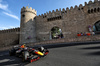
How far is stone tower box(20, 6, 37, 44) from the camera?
17.0 meters

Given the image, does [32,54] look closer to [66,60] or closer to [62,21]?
[66,60]

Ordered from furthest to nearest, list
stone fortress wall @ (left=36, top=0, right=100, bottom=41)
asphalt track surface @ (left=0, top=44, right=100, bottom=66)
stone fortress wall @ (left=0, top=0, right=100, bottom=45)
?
stone fortress wall @ (left=0, top=0, right=100, bottom=45) < stone fortress wall @ (left=36, top=0, right=100, bottom=41) < asphalt track surface @ (left=0, top=44, right=100, bottom=66)

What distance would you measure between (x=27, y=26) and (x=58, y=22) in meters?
10.7

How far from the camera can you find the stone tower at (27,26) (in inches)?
671

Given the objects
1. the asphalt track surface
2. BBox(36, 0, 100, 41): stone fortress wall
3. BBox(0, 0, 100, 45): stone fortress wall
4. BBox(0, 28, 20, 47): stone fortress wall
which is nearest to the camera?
the asphalt track surface

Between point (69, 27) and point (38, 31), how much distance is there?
10917 mm

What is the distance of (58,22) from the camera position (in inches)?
641

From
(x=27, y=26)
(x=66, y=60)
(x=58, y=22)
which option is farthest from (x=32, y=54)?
(x=27, y=26)

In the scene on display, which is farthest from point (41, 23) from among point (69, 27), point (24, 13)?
point (69, 27)

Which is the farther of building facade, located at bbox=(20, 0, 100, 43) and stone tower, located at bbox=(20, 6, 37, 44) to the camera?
stone tower, located at bbox=(20, 6, 37, 44)

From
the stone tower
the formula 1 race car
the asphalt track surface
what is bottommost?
the asphalt track surface

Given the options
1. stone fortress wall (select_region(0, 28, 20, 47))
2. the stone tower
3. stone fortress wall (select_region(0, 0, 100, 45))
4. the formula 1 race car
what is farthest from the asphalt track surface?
stone fortress wall (select_region(0, 28, 20, 47))

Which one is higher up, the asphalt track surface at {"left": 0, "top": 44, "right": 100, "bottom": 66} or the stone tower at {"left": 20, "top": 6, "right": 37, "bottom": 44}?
the stone tower at {"left": 20, "top": 6, "right": 37, "bottom": 44}

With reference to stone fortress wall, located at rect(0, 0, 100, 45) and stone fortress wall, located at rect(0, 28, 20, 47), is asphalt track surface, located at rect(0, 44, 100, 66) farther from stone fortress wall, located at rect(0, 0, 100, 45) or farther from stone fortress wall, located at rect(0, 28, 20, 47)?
stone fortress wall, located at rect(0, 28, 20, 47)
